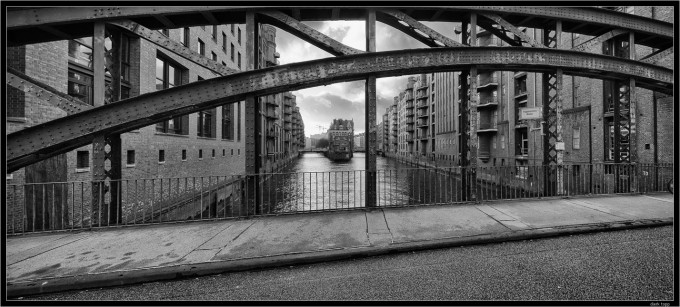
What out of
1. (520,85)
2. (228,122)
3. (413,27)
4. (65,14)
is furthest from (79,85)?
(520,85)

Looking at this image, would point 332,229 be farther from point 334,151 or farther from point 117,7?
point 334,151

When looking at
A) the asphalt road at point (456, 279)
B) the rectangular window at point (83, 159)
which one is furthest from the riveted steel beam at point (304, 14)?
the asphalt road at point (456, 279)

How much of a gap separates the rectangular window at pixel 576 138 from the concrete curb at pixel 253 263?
1440 centimetres

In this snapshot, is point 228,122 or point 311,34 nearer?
point 311,34

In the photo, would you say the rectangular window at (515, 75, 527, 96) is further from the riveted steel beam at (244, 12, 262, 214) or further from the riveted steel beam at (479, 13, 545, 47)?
the riveted steel beam at (244, 12, 262, 214)

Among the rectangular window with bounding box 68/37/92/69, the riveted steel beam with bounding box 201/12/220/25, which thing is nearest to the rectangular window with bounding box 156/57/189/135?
the rectangular window with bounding box 68/37/92/69

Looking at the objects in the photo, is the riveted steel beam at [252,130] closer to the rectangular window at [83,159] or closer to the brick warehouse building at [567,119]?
the brick warehouse building at [567,119]

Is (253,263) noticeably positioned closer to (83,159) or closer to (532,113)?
(532,113)

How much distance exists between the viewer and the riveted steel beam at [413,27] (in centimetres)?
641

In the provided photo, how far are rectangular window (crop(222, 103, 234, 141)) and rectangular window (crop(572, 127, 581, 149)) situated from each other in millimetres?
27544

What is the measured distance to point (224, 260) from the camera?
362 cm

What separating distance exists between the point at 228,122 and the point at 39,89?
1888cm

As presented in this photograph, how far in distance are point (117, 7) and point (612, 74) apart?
1469 cm

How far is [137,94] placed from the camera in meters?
8.73
